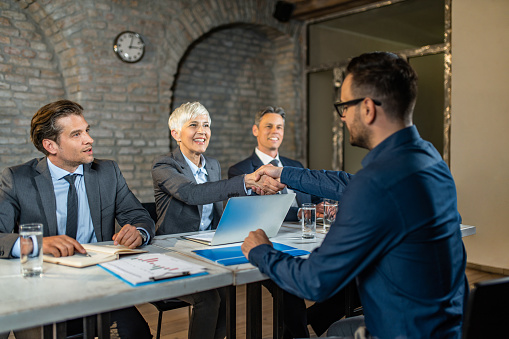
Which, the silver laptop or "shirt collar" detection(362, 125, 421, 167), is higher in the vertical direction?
"shirt collar" detection(362, 125, 421, 167)

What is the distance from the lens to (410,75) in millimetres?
1379

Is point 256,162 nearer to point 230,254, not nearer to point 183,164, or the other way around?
point 183,164

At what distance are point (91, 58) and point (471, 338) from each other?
433cm

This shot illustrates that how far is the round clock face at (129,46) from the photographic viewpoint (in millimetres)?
4695

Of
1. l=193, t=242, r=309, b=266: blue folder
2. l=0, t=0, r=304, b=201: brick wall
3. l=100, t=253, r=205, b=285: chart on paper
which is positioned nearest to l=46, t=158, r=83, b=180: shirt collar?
l=100, t=253, r=205, b=285: chart on paper

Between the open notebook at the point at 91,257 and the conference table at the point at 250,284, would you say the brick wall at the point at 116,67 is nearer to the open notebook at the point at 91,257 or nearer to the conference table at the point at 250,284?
the conference table at the point at 250,284

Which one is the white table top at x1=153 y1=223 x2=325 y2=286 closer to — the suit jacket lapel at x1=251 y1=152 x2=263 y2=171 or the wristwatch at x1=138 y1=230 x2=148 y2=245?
the wristwatch at x1=138 y1=230 x2=148 y2=245

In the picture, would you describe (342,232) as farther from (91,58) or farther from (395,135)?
(91,58)

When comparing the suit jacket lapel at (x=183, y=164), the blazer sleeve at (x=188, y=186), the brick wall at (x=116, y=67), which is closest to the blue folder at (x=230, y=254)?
the blazer sleeve at (x=188, y=186)

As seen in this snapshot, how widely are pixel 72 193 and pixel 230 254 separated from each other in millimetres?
871

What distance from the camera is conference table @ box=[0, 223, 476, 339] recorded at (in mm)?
1149

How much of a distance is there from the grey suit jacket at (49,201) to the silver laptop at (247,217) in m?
0.35

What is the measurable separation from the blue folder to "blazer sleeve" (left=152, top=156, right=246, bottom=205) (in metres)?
0.54

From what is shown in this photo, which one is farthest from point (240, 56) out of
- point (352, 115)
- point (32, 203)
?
point (352, 115)
